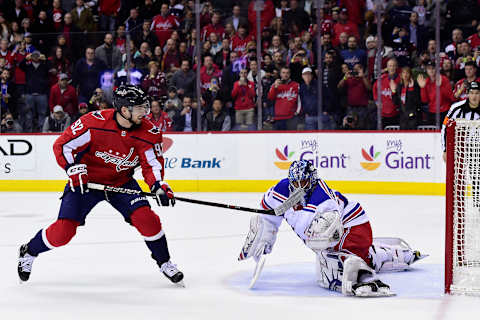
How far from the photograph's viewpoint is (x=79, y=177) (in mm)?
4203

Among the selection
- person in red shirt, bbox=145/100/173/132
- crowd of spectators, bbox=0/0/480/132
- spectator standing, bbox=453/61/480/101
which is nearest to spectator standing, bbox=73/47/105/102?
crowd of spectators, bbox=0/0/480/132

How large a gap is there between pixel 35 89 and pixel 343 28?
3.89 m

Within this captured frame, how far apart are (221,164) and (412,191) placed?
7.54 ft

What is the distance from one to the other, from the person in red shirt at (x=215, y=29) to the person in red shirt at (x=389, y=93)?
2.03 m

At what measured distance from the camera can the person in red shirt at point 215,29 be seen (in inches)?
384

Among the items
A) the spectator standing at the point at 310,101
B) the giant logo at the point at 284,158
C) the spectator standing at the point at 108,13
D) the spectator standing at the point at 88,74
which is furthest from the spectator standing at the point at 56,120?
the spectator standing at the point at 310,101

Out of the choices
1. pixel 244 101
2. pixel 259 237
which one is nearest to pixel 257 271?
pixel 259 237

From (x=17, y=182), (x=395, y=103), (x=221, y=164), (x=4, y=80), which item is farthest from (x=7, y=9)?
(x=395, y=103)

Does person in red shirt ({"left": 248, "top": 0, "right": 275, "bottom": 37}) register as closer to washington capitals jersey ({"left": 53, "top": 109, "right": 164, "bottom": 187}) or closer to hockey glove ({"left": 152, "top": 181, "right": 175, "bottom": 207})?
washington capitals jersey ({"left": 53, "top": 109, "right": 164, "bottom": 187})

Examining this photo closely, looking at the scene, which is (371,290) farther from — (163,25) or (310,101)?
(163,25)

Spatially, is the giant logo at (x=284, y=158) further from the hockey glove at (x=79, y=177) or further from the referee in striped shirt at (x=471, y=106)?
the hockey glove at (x=79, y=177)

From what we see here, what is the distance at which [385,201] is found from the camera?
841 centimetres

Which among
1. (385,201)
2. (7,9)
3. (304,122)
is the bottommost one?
(385,201)

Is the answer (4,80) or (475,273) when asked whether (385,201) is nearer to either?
(475,273)
